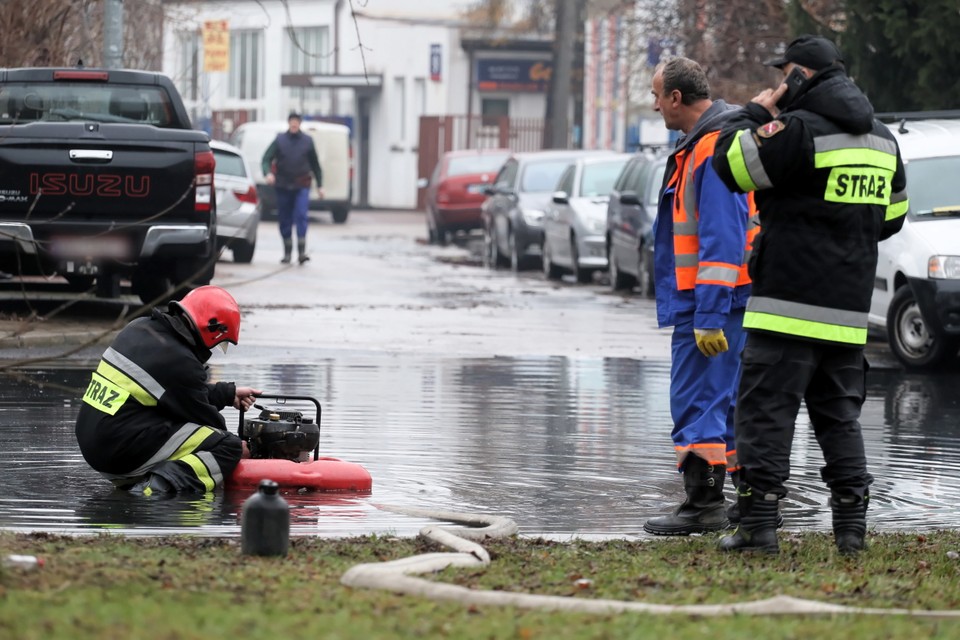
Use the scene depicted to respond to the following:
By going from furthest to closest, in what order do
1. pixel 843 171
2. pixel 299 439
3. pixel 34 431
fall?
pixel 34 431, pixel 299 439, pixel 843 171

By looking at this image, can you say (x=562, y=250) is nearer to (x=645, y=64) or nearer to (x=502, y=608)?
(x=645, y=64)

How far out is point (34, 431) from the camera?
1034cm

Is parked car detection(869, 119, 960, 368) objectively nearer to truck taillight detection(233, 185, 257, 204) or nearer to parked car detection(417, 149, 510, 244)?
truck taillight detection(233, 185, 257, 204)

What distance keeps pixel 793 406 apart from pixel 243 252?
20.5 m

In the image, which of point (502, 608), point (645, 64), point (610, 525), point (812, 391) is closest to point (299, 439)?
point (610, 525)

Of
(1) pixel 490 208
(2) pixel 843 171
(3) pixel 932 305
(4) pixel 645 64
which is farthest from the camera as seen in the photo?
(4) pixel 645 64

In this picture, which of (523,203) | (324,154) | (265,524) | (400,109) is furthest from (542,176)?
(400,109)

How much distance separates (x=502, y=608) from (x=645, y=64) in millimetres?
30686

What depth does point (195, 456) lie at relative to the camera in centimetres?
847

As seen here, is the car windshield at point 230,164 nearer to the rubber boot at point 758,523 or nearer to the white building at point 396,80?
the rubber boot at point 758,523

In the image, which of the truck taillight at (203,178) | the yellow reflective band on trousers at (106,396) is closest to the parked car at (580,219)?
the truck taillight at (203,178)

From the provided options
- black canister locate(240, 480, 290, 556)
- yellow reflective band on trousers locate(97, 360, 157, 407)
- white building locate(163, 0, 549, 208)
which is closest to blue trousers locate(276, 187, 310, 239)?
yellow reflective band on trousers locate(97, 360, 157, 407)

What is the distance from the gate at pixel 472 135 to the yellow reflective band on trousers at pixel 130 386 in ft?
145

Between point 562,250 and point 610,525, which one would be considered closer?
point 610,525
